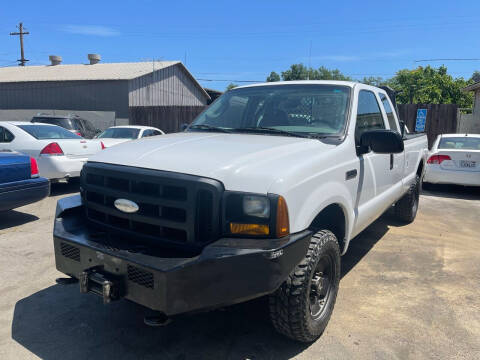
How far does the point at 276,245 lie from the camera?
2348 mm

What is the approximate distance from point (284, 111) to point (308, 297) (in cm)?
180

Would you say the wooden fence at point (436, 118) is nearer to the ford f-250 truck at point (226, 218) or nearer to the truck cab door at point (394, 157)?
the truck cab door at point (394, 157)

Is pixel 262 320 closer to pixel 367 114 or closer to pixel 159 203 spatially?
pixel 159 203

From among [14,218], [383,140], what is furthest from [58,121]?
[383,140]

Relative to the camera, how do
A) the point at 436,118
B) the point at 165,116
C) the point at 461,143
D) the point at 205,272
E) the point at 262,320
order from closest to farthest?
the point at 205,272 → the point at 262,320 → the point at 461,143 → the point at 436,118 → the point at 165,116

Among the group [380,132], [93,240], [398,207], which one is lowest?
[398,207]

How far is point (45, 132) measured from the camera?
→ 8133mm

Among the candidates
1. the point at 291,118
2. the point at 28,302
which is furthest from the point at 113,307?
the point at 291,118

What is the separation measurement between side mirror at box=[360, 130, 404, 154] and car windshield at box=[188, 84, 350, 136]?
0.24 m

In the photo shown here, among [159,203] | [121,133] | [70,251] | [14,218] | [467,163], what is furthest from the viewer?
[121,133]

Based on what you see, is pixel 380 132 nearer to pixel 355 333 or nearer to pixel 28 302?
pixel 355 333

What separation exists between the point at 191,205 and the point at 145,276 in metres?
0.49

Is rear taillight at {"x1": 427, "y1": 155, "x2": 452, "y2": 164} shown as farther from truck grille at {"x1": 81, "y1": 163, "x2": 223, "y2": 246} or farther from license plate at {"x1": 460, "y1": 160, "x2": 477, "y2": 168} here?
truck grille at {"x1": 81, "y1": 163, "x2": 223, "y2": 246}

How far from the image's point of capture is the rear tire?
238 inches
